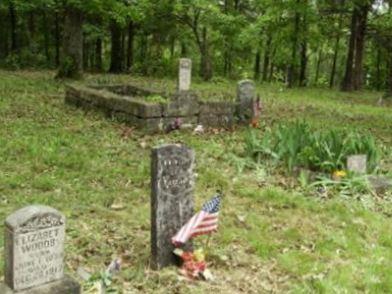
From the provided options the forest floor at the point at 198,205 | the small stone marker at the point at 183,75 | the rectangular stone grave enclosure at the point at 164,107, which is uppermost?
the small stone marker at the point at 183,75

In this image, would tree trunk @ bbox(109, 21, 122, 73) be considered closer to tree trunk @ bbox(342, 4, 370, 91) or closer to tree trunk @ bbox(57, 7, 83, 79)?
tree trunk @ bbox(57, 7, 83, 79)

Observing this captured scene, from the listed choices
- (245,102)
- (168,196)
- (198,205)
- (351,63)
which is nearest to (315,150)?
(198,205)

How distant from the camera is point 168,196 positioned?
16.4 ft

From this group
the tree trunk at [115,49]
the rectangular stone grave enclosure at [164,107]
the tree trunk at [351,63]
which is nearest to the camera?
the rectangular stone grave enclosure at [164,107]

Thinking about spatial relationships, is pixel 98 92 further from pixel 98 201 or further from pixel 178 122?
pixel 98 201

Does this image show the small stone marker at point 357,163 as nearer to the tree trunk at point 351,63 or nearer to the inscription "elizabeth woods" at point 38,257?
the inscription "elizabeth woods" at point 38,257

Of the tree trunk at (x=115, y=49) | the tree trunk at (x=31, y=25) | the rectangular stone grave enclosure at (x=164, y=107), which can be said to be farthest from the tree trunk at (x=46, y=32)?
the rectangular stone grave enclosure at (x=164, y=107)

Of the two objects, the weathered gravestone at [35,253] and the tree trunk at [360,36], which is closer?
the weathered gravestone at [35,253]

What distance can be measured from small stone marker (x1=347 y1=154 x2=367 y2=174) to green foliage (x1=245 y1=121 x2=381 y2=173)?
0.11 metres

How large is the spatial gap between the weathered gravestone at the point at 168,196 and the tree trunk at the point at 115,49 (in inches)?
797

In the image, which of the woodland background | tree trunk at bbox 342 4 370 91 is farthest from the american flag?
tree trunk at bbox 342 4 370 91

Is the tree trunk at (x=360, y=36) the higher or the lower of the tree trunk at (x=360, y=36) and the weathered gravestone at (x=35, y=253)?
the higher

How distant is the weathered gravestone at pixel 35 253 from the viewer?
3.87 meters

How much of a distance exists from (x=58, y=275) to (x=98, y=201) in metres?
2.44
